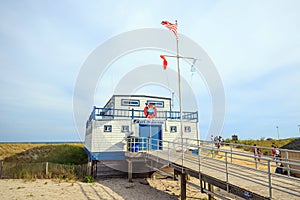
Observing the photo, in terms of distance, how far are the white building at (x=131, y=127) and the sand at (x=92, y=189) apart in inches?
80.6

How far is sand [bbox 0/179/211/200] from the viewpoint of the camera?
11554 mm

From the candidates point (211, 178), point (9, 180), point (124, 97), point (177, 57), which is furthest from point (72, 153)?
point (211, 178)

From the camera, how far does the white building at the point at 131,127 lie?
1488 centimetres

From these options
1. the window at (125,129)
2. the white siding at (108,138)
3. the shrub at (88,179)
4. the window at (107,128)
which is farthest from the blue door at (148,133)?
the shrub at (88,179)

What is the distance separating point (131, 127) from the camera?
15758 mm

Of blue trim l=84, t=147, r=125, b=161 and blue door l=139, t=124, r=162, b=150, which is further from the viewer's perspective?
blue door l=139, t=124, r=162, b=150

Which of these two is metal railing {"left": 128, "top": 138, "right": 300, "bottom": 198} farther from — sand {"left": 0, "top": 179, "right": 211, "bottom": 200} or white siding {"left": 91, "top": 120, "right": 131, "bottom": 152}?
sand {"left": 0, "top": 179, "right": 211, "bottom": 200}

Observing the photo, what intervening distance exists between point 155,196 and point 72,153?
18.2 meters

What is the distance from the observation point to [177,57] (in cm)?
1343

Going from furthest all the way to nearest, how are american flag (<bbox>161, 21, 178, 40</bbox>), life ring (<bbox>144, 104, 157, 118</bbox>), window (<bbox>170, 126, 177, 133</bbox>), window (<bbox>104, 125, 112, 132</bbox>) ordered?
window (<bbox>170, 126, 177, 133</bbox>)
life ring (<bbox>144, 104, 157, 118</bbox>)
window (<bbox>104, 125, 112, 132</bbox>)
american flag (<bbox>161, 21, 178, 40</bbox>)

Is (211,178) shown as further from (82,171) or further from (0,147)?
(0,147)

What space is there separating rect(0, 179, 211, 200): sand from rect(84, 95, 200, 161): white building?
6.72 feet

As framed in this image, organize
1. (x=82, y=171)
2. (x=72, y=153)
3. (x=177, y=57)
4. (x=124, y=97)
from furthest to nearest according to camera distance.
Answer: (x=72, y=153) → (x=124, y=97) → (x=82, y=171) → (x=177, y=57)

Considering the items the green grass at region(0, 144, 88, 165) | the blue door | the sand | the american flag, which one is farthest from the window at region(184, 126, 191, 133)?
the green grass at region(0, 144, 88, 165)
